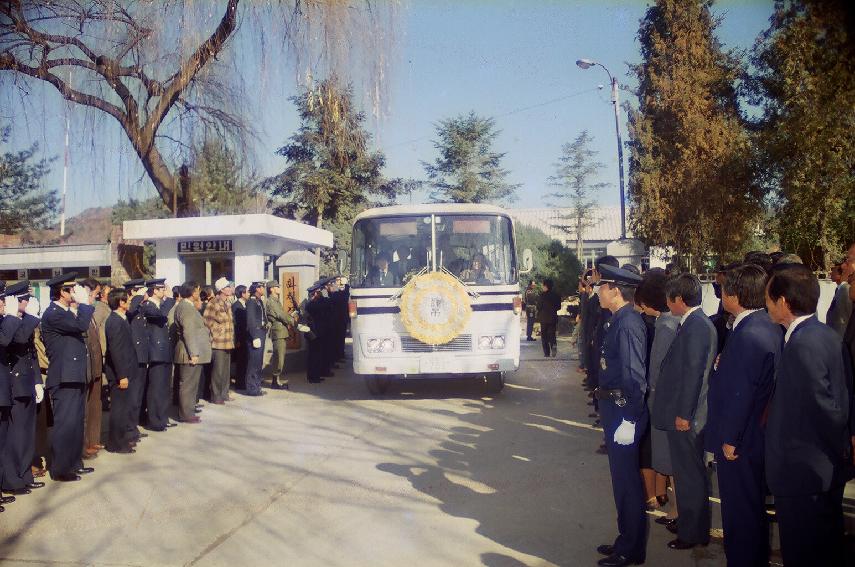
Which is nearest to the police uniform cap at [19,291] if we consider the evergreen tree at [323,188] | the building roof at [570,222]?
the evergreen tree at [323,188]

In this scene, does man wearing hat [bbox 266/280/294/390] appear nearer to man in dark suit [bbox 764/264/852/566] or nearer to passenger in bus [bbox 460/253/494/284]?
passenger in bus [bbox 460/253/494/284]

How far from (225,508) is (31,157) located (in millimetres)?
6651

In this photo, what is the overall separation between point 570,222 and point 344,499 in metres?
57.9

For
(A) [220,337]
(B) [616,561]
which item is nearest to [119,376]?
(A) [220,337]

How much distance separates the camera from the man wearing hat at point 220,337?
1202cm

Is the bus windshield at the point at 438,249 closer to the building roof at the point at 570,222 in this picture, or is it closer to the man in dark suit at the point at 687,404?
the man in dark suit at the point at 687,404

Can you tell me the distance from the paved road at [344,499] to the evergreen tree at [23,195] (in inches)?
177

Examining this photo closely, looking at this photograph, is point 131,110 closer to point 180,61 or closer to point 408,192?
point 180,61

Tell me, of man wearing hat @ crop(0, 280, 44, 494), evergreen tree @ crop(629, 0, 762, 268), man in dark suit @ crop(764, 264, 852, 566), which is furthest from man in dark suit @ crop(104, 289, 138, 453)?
evergreen tree @ crop(629, 0, 762, 268)

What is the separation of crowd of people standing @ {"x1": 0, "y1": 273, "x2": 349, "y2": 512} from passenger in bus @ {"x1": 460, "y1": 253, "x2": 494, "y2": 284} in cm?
380

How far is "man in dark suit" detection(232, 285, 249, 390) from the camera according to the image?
13.7 metres

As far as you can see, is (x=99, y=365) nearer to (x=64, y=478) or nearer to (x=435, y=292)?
(x=64, y=478)

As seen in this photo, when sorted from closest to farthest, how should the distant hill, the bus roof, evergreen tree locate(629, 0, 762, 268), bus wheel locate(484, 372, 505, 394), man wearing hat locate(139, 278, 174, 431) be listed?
man wearing hat locate(139, 278, 174, 431), the bus roof, bus wheel locate(484, 372, 505, 394), evergreen tree locate(629, 0, 762, 268), the distant hill

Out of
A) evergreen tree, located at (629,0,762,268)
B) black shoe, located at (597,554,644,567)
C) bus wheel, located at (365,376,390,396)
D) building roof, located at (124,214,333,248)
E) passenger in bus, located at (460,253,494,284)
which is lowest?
black shoe, located at (597,554,644,567)
